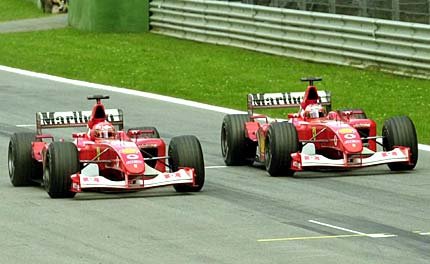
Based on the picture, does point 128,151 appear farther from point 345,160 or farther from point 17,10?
point 17,10

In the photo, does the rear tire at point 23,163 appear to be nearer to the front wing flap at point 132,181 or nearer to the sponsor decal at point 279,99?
the front wing flap at point 132,181

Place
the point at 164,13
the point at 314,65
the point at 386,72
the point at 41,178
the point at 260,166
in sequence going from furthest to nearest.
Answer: the point at 164,13
the point at 314,65
the point at 386,72
the point at 260,166
the point at 41,178

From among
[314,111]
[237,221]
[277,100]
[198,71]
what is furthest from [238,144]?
[198,71]

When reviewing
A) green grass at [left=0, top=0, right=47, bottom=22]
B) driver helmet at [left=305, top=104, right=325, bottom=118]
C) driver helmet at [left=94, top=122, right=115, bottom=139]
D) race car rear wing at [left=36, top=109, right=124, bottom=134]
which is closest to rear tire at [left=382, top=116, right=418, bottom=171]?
driver helmet at [left=305, top=104, right=325, bottom=118]

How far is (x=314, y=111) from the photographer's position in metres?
18.5

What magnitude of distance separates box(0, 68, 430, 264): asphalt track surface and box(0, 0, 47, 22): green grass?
27.3m

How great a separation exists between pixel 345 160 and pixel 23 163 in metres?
3.72

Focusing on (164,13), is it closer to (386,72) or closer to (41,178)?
(386,72)

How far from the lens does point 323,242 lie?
13328 millimetres

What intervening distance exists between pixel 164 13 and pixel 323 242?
1043 inches

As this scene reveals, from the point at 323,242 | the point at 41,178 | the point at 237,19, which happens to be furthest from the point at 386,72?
the point at 323,242

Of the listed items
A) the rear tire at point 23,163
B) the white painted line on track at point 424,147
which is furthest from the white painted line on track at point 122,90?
the rear tire at point 23,163

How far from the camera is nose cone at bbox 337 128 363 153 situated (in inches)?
690

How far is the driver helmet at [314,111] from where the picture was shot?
18.5m
